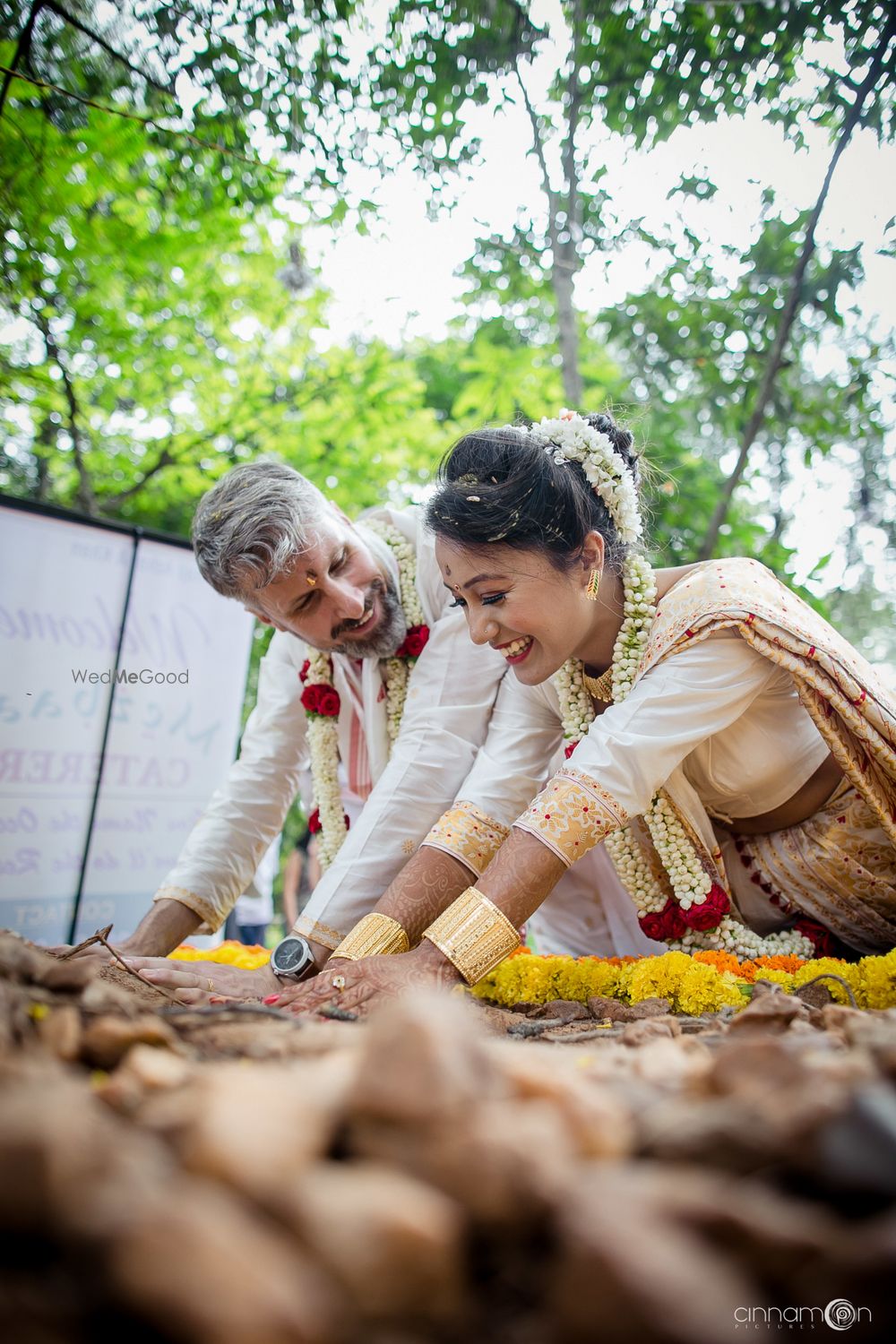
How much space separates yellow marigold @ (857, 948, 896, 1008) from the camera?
1919mm

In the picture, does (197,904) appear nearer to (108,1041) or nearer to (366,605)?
(366,605)

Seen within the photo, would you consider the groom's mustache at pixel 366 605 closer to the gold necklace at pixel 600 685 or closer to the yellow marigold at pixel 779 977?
the gold necklace at pixel 600 685

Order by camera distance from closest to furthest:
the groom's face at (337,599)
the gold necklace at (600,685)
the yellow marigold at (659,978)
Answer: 1. the yellow marigold at (659,978)
2. the gold necklace at (600,685)
3. the groom's face at (337,599)

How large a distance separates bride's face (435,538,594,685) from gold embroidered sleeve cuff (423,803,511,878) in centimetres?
42

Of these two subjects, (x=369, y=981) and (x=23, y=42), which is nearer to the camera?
(x=369, y=981)

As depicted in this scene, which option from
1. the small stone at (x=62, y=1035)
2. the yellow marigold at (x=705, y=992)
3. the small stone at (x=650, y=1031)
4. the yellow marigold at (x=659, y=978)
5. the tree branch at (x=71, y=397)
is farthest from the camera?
the tree branch at (x=71, y=397)

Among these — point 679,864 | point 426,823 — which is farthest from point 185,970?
point 679,864

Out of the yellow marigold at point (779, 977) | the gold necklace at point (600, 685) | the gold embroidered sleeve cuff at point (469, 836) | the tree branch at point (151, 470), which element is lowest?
the yellow marigold at point (779, 977)

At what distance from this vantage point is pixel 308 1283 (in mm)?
519

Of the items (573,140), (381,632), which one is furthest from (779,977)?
(573,140)

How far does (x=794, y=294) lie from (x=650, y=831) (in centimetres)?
252

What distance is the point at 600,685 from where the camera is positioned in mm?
2623

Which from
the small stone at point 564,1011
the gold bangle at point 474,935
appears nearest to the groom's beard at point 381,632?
the gold bangle at point 474,935

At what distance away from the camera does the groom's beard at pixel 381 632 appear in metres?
3.04
